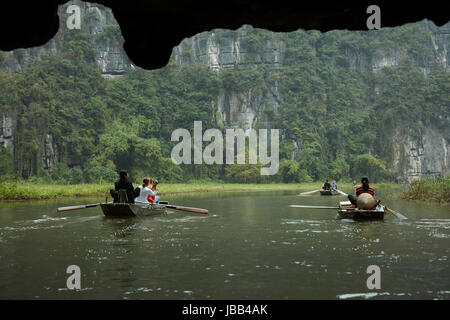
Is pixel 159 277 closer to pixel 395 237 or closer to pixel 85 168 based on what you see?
pixel 395 237

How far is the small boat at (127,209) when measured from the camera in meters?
13.5

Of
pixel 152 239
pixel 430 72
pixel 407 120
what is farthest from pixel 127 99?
pixel 152 239

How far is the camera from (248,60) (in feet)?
215

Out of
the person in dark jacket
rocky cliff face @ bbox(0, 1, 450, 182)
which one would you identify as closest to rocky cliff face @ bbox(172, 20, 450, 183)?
rocky cliff face @ bbox(0, 1, 450, 182)

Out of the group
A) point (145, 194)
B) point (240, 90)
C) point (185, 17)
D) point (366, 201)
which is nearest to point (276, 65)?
point (240, 90)

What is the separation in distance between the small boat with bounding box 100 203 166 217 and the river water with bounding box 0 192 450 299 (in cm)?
35

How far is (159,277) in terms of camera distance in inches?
262

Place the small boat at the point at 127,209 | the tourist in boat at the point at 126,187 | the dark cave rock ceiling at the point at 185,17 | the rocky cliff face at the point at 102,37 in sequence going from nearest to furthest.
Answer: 1. the dark cave rock ceiling at the point at 185,17
2. the small boat at the point at 127,209
3. the tourist in boat at the point at 126,187
4. the rocky cliff face at the point at 102,37

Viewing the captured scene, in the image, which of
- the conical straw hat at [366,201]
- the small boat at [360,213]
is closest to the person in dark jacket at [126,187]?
the small boat at [360,213]

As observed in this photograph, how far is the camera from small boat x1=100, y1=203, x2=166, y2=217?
13.5m

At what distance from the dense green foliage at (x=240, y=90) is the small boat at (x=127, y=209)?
2799 centimetres

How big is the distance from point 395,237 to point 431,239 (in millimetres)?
683

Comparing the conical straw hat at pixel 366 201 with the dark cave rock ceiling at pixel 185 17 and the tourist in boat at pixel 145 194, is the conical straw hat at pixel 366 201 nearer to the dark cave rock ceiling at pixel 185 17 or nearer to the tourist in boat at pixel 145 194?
the tourist in boat at pixel 145 194

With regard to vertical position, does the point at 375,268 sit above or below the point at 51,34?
below
